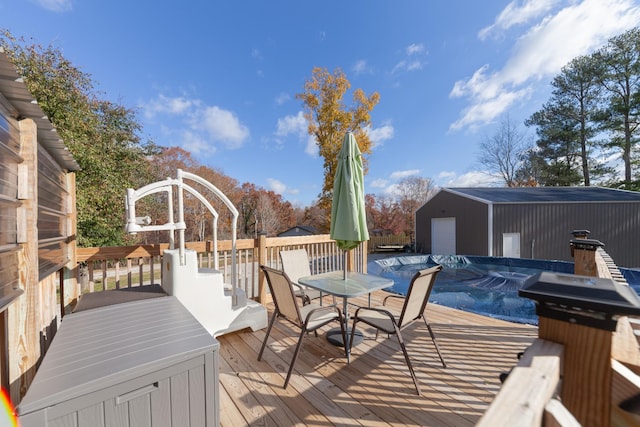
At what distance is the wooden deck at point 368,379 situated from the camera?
6.34ft

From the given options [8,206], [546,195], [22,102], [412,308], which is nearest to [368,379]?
[412,308]

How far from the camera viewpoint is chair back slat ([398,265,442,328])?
2295mm

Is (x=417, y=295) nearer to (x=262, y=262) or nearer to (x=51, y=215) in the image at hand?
(x=262, y=262)

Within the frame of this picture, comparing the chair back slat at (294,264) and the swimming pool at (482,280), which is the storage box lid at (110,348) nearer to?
the chair back slat at (294,264)

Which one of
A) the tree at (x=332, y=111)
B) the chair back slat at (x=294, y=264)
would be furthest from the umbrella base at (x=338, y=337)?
the tree at (x=332, y=111)

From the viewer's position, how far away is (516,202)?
11.9 meters

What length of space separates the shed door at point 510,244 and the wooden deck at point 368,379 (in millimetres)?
10123

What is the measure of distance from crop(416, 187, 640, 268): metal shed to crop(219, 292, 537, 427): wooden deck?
9.98m

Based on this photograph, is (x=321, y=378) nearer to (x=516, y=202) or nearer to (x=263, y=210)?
(x=516, y=202)

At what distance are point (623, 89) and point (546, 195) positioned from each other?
916cm

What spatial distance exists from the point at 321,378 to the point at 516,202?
13.3 meters

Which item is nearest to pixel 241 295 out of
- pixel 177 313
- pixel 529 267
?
pixel 177 313

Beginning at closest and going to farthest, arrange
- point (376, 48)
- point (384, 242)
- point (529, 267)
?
point (529, 267), point (376, 48), point (384, 242)

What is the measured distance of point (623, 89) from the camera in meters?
15.0
